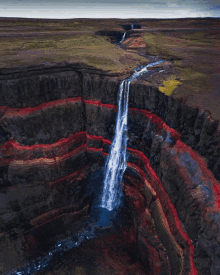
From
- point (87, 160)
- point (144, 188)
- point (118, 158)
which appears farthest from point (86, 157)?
point (144, 188)

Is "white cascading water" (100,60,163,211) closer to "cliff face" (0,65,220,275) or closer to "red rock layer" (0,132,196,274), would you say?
"cliff face" (0,65,220,275)

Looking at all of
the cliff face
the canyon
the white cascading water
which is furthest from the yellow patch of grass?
the white cascading water

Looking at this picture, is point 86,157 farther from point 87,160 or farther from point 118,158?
point 118,158

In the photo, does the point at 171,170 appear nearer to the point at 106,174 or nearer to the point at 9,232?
the point at 106,174

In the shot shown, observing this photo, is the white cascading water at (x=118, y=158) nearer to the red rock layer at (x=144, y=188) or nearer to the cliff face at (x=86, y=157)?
the cliff face at (x=86, y=157)

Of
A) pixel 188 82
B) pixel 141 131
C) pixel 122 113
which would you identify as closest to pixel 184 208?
pixel 141 131

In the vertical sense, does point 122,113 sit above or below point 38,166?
above
